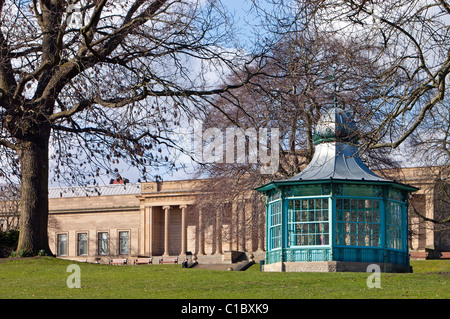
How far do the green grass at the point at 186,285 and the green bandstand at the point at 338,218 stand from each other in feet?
14.7

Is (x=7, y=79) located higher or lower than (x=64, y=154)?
higher

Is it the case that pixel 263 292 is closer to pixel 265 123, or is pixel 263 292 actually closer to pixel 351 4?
pixel 351 4

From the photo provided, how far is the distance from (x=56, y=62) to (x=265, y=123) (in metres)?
13.0

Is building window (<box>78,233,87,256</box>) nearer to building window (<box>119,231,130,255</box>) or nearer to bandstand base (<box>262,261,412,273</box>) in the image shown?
building window (<box>119,231,130,255</box>)

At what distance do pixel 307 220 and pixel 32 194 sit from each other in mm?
9609

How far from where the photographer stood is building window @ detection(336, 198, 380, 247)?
26.6 meters

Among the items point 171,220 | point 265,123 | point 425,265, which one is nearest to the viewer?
point 265,123

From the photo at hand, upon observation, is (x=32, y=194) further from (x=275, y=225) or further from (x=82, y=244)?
(x=82, y=244)

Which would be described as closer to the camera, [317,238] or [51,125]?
[51,125]

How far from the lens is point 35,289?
1639 centimetres

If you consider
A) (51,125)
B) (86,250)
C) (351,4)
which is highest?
(351,4)

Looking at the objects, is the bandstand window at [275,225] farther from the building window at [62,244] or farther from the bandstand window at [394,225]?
the building window at [62,244]
